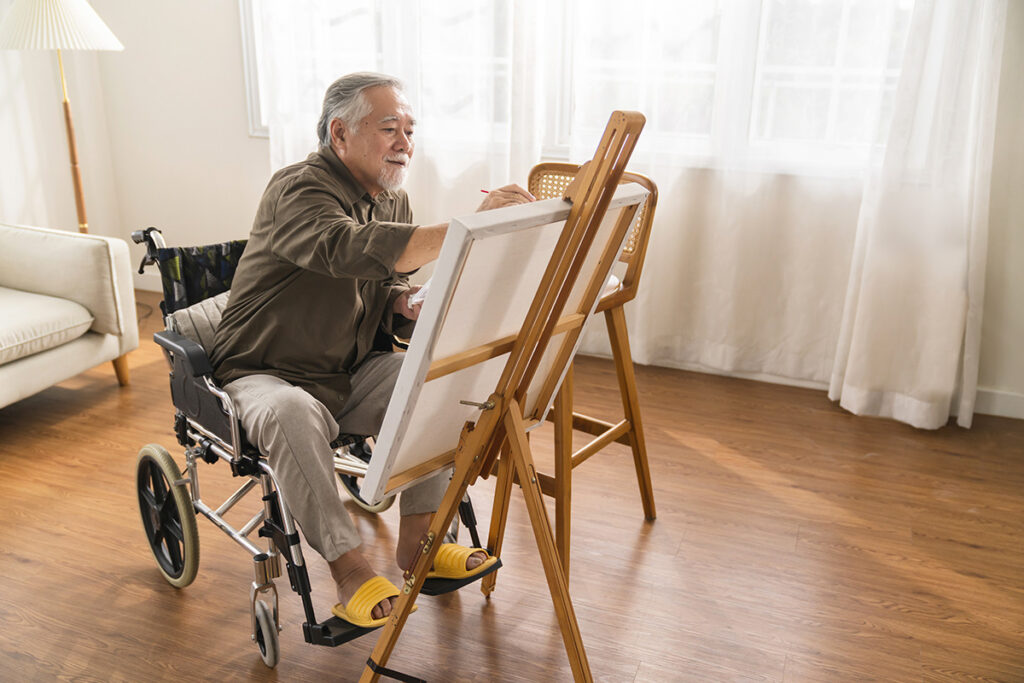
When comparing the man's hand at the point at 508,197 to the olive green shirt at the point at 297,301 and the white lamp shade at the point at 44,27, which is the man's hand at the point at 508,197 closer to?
the olive green shirt at the point at 297,301

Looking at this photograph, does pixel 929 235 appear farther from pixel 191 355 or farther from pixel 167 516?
pixel 167 516

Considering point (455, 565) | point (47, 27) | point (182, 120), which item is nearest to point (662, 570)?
point (455, 565)

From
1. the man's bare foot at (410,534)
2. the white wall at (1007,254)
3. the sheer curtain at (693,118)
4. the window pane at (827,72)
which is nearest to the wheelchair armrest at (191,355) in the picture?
the man's bare foot at (410,534)

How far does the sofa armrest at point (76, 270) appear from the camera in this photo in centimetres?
296

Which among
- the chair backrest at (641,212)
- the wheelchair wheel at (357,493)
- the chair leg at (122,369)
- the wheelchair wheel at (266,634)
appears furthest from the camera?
the chair leg at (122,369)

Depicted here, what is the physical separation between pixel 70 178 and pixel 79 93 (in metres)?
0.42

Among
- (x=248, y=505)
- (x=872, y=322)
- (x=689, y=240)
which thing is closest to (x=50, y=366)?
(x=248, y=505)

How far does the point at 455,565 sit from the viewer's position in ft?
5.78

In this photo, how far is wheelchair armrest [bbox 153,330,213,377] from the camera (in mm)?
1761

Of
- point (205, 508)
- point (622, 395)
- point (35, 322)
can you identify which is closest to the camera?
point (205, 508)

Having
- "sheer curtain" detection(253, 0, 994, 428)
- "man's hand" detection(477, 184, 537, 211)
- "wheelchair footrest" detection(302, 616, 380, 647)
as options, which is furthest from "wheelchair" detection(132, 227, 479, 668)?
"sheer curtain" detection(253, 0, 994, 428)

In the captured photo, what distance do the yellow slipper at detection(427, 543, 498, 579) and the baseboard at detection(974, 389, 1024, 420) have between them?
2.18m

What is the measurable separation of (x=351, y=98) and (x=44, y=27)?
82.6 inches

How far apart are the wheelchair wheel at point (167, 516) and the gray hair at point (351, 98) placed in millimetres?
857
